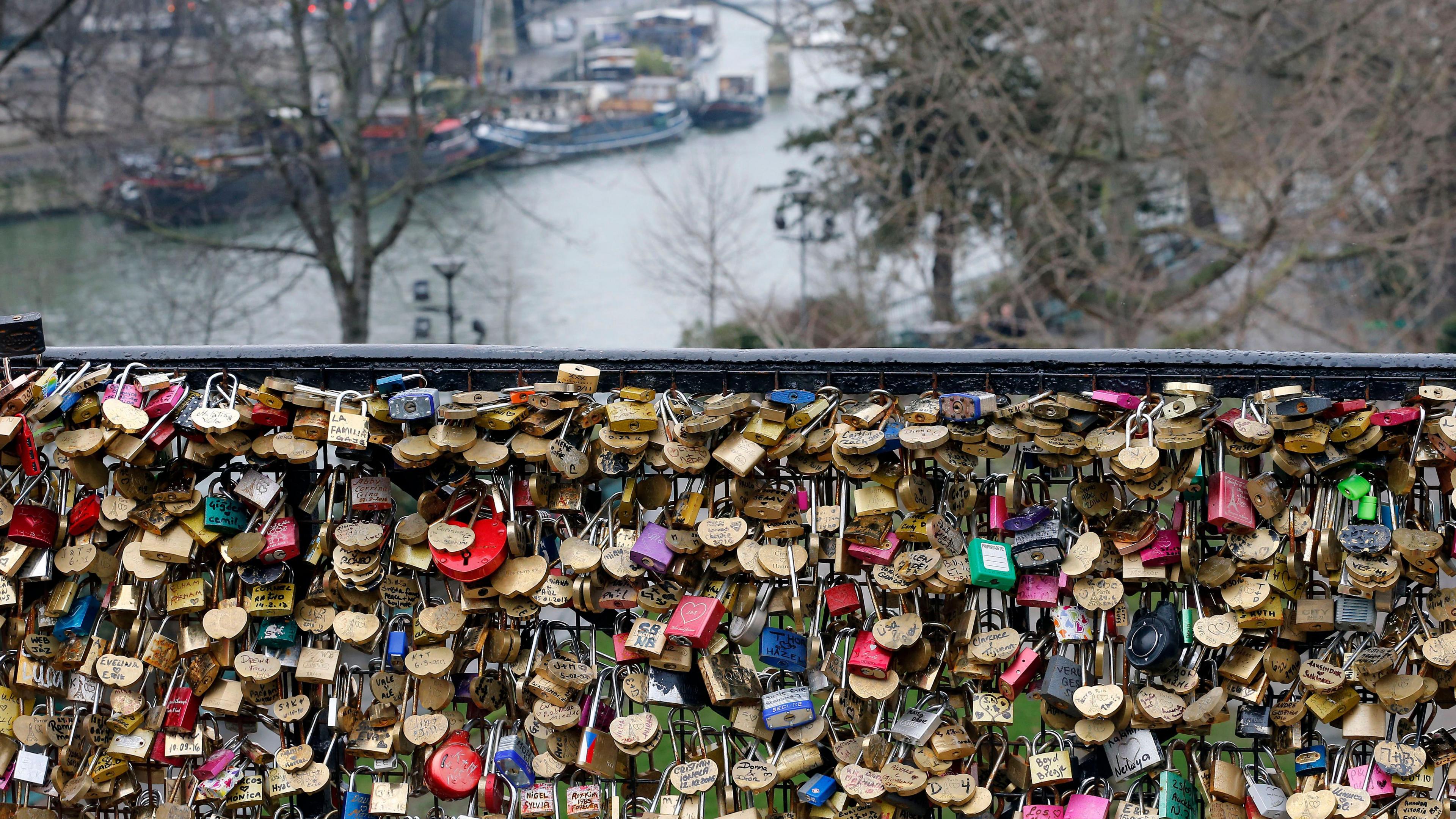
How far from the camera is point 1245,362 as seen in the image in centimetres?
256

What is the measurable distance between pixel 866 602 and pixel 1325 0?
16212 millimetres

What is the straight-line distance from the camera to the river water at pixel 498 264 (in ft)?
69.8

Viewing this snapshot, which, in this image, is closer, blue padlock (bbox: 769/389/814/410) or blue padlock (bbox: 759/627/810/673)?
blue padlock (bbox: 769/389/814/410)

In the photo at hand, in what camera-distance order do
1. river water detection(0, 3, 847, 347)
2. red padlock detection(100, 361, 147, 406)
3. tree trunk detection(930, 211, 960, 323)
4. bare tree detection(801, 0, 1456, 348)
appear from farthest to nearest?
river water detection(0, 3, 847, 347), tree trunk detection(930, 211, 960, 323), bare tree detection(801, 0, 1456, 348), red padlock detection(100, 361, 147, 406)

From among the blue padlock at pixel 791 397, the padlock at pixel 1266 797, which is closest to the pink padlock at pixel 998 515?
the blue padlock at pixel 791 397

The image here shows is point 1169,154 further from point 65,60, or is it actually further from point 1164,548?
point 65,60

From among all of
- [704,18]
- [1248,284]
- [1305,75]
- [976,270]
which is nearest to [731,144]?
[704,18]

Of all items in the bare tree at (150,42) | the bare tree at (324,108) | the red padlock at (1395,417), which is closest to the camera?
the red padlock at (1395,417)

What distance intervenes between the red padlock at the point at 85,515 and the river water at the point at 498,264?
15.0 metres

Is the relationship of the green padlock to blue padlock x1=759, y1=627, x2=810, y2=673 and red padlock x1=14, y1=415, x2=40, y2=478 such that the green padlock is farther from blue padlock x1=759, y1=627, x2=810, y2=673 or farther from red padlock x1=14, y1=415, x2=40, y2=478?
red padlock x1=14, y1=415, x2=40, y2=478

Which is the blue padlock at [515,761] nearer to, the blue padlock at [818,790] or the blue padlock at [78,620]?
the blue padlock at [818,790]

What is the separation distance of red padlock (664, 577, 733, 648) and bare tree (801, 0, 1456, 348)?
11.3m

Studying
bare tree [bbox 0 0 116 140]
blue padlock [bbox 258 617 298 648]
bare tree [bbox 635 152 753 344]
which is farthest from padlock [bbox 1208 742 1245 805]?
bare tree [bbox 0 0 116 140]

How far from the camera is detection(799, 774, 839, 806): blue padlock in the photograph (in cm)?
274
